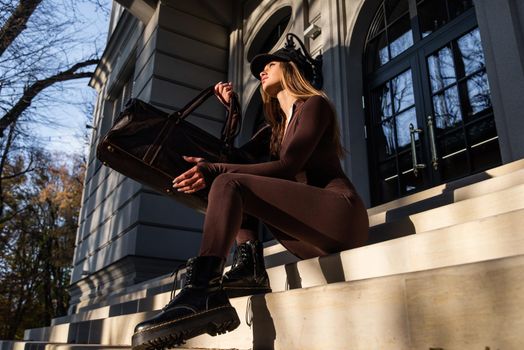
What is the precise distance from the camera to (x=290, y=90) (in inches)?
109

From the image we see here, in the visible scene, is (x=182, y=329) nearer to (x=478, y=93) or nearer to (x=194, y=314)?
(x=194, y=314)

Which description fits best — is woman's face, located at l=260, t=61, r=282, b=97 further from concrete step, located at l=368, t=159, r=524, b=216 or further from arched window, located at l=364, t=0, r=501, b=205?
arched window, located at l=364, t=0, r=501, b=205

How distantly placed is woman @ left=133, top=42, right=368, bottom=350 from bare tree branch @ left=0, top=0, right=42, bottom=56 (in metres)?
7.33

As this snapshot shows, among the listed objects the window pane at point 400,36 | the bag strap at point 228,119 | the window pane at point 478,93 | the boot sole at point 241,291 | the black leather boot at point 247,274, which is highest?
the window pane at point 400,36

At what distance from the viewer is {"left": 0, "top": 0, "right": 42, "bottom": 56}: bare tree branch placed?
8203 mm

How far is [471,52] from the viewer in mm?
5094

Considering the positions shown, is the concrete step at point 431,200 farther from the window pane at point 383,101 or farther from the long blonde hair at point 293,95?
the window pane at point 383,101

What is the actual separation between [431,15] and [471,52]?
105 cm

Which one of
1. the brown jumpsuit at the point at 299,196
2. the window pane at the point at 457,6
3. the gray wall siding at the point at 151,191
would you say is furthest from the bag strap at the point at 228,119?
the gray wall siding at the point at 151,191

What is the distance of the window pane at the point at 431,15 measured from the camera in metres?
5.68

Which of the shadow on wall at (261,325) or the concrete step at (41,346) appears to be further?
the concrete step at (41,346)

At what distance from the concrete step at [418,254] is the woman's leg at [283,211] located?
Result: 0.41ft

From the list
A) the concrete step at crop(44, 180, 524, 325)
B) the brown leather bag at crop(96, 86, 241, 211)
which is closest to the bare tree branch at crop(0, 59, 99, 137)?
the brown leather bag at crop(96, 86, 241, 211)

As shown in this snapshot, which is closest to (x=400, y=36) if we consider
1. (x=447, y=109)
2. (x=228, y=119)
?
(x=447, y=109)
